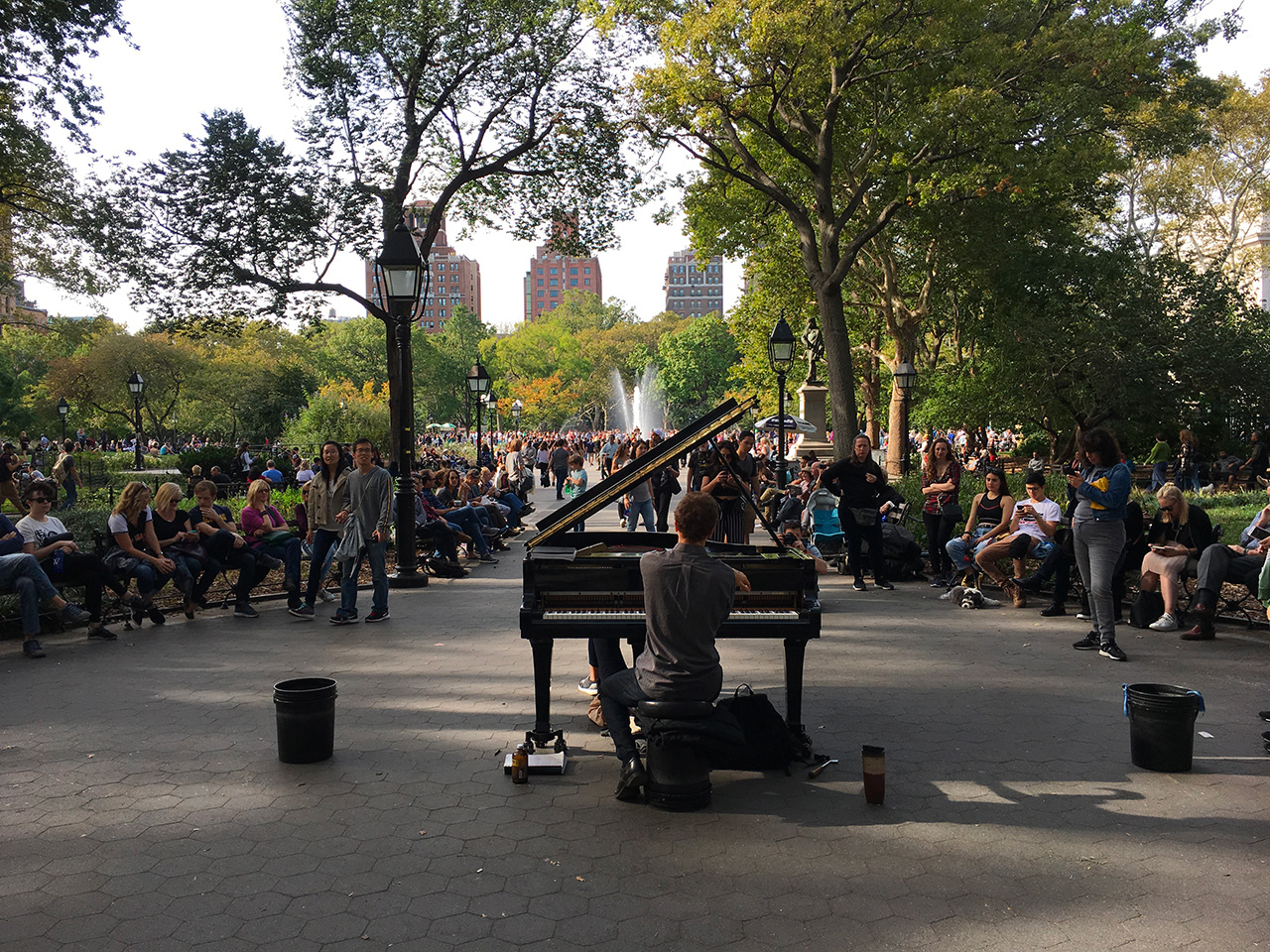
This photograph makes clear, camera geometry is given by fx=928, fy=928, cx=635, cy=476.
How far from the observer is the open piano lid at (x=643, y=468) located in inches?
241

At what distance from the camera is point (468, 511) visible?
16.0m

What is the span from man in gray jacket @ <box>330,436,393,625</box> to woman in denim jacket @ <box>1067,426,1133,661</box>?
7028mm

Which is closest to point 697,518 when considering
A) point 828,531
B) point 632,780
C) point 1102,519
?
point 632,780

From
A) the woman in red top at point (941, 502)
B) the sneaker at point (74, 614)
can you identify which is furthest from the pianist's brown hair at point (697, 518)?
the woman in red top at point (941, 502)

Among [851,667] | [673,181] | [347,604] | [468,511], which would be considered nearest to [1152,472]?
[673,181]

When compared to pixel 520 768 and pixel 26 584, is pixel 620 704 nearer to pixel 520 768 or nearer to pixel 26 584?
pixel 520 768

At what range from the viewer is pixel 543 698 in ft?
19.1

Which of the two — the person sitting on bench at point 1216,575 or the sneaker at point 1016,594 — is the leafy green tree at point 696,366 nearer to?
the sneaker at point 1016,594

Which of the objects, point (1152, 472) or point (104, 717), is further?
point (1152, 472)

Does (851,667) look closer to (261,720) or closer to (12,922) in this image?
(261,720)

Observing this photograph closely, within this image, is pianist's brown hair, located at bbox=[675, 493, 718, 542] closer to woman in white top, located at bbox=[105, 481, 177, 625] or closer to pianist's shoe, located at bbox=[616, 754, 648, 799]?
pianist's shoe, located at bbox=[616, 754, 648, 799]

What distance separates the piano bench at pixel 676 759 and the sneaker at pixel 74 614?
276 inches

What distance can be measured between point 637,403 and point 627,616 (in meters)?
97.5

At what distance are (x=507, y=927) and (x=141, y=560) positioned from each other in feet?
25.1
